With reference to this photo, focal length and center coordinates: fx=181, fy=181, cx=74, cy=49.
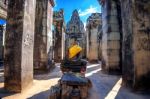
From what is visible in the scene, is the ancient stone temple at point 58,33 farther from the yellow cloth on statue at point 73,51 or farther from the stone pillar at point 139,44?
the stone pillar at point 139,44

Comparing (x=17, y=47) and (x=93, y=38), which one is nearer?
(x=17, y=47)

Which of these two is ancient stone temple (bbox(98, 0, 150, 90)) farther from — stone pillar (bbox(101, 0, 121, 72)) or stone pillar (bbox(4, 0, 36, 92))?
stone pillar (bbox(4, 0, 36, 92))

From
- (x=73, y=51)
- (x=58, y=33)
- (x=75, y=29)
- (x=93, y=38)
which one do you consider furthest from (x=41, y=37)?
(x=75, y=29)

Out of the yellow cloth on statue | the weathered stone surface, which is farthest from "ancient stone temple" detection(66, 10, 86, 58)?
the yellow cloth on statue

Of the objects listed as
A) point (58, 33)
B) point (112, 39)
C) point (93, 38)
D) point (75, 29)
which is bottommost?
point (112, 39)

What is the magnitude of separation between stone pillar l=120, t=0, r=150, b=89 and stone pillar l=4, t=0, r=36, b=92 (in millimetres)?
3657

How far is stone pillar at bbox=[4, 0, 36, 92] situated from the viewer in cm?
594

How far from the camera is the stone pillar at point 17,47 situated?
5938mm

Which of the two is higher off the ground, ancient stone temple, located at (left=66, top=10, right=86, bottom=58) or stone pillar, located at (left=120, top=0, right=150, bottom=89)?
ancient stone temple, located at (left=66, top=10, right=86, bottom=58)

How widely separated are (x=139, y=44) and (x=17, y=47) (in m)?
4.05

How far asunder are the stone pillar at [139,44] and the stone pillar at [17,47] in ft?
12.0

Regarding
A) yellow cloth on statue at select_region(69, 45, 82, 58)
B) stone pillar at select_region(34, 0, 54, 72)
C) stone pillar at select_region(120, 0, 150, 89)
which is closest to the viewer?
stone pillar at select_region(120, 0, 150, 89)

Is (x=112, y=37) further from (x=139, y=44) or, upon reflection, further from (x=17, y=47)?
(x=17, y=47)

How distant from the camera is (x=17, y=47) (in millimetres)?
6047
